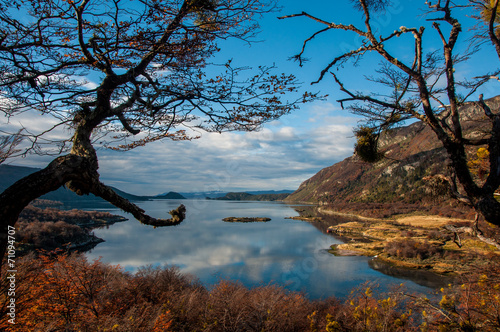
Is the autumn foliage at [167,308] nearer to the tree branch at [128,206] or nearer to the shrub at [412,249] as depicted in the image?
the tree branch at [128,206]

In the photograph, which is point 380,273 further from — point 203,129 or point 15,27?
point 15,27

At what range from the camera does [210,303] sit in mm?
8219

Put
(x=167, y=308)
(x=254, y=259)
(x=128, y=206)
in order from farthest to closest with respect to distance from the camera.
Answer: (x=254, y=259) < (x=167, y=308) < (x=128, y=206)

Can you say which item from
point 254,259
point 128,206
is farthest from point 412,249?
point 128,206

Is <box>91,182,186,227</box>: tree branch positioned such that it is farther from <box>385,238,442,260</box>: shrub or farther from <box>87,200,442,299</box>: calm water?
<box>385,238,442,260</box>: shrub

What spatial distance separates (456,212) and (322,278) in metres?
51.9

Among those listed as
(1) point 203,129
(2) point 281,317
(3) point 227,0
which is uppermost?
(3) point 227,0

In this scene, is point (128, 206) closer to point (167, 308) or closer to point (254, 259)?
point (167, 308)

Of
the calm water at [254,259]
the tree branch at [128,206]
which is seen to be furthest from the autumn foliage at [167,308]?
the calm water at [254,259]

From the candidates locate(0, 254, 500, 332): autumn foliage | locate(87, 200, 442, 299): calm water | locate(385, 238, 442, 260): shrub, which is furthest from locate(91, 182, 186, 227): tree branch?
locate(385, 238, 442, 260): shrub

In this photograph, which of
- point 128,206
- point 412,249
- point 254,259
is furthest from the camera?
point 254,259

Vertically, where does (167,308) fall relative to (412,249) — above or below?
above

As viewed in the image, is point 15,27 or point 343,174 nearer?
point 15,27

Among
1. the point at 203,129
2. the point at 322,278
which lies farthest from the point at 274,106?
the point at 322,278
